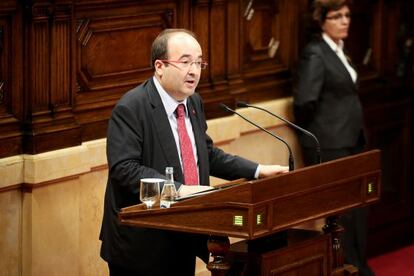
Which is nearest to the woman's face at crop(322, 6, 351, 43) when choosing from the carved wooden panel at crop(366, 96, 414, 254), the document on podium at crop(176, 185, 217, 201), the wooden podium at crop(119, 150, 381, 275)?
the carved wooden panel at crop(366, 96, 414, 254)

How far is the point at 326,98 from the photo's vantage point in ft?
23.2

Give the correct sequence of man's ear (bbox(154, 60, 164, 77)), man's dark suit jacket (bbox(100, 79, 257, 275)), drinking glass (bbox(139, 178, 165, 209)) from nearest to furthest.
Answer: drinking glass (bbox(139, 178, 165, 209)) < man's dark suit jacket (bbox(100, 79, 257, 275)) < man's ear (bbox(154, 60, 164, 77))

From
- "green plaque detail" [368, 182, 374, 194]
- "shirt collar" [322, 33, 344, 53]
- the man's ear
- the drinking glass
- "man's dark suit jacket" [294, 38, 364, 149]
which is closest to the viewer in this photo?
the drinking glass

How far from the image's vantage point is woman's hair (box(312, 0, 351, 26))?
7043 mm

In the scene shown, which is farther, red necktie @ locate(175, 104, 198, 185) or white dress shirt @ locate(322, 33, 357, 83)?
white dress shirt @ locate(322, 33, 357, 83)

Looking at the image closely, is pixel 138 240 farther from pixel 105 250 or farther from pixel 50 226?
pixel 50 226

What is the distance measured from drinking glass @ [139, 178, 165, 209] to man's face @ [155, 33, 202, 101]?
49 centimetres

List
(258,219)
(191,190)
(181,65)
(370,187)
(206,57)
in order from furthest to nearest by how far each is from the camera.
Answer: (206,57) < (370,187) < (181,65) < (191,190) < (258,219)

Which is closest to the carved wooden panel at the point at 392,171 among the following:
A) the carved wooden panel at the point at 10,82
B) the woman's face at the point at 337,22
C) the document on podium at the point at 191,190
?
the woman's face at the point at 337,22

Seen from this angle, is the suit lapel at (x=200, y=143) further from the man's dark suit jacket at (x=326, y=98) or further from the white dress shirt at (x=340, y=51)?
the white dress shirt at (x=340, y=51)

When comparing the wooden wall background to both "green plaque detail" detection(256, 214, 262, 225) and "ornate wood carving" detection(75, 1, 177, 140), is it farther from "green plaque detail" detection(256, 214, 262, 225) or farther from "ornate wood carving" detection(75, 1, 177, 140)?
"green plaque detail" detection(256, 214, 262, 225)

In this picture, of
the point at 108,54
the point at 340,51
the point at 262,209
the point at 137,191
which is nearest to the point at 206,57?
the point at 108,54

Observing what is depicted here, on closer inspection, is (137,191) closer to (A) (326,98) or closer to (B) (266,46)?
(A) (326,98)

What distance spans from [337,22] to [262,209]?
9.25 ft
